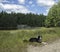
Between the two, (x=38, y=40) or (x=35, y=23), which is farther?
(x=35, y=23)

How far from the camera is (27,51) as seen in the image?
1301cm

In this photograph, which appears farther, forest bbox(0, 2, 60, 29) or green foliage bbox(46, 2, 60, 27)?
forest bbox(0, 2, 60, 29)

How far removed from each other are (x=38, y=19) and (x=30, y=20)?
317 inches

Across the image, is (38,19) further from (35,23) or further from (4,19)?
(4,19)

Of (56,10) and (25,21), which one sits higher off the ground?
(56,10)

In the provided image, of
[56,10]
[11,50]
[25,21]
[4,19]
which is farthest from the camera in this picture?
[25,21]

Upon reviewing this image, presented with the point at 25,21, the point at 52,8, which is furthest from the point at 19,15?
the point at 52,8

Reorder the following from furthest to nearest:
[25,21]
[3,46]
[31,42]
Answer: [25,21]
[31,42]
[3,46]

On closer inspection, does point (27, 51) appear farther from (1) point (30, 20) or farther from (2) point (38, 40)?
(1) point (30, 20)

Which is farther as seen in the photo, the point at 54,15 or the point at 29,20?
the point at 29,20

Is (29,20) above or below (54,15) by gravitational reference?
below

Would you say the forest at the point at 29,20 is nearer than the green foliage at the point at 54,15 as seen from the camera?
No

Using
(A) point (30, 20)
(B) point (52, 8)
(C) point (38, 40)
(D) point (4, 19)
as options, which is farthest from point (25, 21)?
(C) point (38, 40)

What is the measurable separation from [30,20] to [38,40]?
120 m
